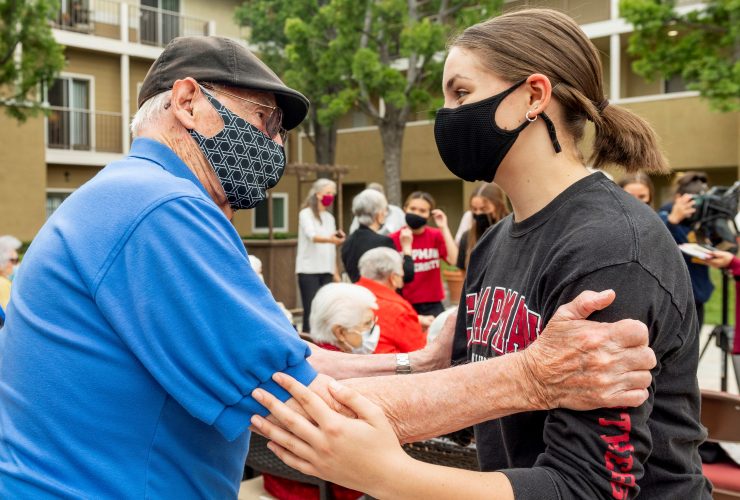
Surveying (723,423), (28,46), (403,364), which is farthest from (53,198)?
(403,364)

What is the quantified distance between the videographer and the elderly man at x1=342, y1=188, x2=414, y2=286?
90.3 inches

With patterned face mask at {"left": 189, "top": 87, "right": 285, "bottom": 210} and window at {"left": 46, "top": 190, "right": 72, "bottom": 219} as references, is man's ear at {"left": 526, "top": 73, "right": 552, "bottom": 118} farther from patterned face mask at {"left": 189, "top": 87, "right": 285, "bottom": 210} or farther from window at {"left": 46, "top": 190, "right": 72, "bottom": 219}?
window at {"left": 46, "top": 190, "right": 72, "bottom": 219}

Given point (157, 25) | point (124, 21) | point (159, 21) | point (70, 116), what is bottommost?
point (70, 116)

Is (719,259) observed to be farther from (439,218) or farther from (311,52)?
(311,52)

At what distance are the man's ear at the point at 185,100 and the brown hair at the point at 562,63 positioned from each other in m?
0.65

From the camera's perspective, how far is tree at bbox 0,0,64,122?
14820 millimetres

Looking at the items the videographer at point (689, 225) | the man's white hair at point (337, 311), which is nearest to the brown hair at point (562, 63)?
the man's white hair at point (337, 311)

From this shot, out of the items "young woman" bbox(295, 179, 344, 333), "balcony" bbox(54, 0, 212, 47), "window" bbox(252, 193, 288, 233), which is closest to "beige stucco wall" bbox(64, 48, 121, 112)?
"balcony" bbox(54, 0, 212, 47)

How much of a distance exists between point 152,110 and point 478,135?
2.52ft

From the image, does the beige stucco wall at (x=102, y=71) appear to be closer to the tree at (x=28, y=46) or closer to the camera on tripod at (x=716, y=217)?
the tree at (x=28, y=46)

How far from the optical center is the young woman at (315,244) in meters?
8.77

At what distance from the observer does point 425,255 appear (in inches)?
297

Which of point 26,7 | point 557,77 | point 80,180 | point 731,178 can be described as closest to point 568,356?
point 557,77

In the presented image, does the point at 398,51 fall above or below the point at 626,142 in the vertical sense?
above
